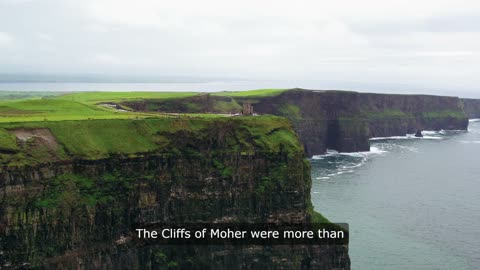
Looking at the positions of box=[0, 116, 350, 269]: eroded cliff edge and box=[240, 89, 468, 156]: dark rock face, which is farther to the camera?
box=[240, 89, 468, 156]: dark rock face

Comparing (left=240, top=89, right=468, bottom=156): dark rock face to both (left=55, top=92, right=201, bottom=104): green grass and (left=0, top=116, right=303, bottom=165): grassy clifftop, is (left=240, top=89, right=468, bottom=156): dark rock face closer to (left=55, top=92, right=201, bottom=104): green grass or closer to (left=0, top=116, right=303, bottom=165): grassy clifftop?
(left=55, top=92, right=201, bottom=104): green grass

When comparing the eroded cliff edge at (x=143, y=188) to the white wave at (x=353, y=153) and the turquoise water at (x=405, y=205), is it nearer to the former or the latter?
the turquoise water at (x=405, y=205)

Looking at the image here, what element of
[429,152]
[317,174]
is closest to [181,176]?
[317,174]

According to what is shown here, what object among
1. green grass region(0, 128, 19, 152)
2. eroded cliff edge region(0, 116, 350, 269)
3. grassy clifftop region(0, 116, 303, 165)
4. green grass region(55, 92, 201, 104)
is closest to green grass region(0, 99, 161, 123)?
grassy clifftop region(0, 116, 303, 165)

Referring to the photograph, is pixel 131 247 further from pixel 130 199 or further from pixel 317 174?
pixel 317 174

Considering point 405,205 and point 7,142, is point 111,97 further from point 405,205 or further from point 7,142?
point 405,205

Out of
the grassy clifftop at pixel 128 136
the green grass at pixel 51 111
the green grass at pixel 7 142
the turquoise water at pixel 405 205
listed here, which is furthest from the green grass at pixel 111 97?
the green grass at pixel 7 142

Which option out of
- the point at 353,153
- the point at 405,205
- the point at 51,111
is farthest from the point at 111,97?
the point at 353,153
